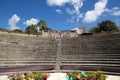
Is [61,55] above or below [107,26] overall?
below

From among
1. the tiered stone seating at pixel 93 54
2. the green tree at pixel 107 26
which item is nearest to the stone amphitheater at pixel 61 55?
the tiered stone seating at pixel 93 54

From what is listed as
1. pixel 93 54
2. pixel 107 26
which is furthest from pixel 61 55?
pixel 107 26

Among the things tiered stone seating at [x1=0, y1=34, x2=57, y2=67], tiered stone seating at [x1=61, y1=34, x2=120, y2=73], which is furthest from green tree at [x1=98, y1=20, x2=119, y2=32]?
tiered stone seating at [x1=0, y1=34, x2=57, y2=67]

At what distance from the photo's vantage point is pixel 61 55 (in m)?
22.8

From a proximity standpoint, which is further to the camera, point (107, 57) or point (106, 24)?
point (106, 24)

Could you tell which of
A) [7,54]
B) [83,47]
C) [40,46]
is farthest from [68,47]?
[7,54]

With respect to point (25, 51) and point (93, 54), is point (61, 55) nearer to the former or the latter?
point (93, 54)

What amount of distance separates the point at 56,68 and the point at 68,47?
5.28 metres

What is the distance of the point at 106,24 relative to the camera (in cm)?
7056

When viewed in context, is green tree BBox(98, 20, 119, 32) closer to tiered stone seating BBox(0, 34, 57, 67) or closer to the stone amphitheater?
the stone amphitheater

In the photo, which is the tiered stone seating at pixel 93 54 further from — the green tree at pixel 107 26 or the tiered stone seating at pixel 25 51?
the green tree at pixel 107 26

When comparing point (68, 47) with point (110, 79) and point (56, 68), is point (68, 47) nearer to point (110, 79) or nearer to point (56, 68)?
point (56, 68)

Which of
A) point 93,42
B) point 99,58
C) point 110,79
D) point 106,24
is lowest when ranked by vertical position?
point 110,79

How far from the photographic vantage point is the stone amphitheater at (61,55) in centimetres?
1934
